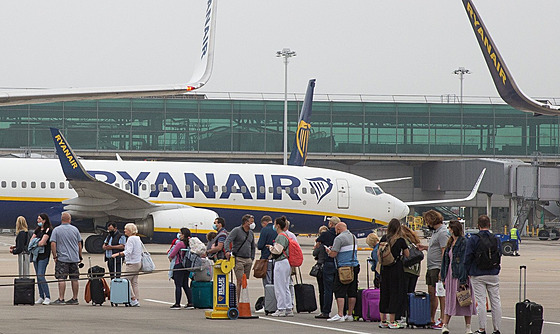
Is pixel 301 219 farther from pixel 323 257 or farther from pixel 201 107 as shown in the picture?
pixel 201 107

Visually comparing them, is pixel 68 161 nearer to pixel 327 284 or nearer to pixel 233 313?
pixel 233 313

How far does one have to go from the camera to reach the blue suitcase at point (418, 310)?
12.1m

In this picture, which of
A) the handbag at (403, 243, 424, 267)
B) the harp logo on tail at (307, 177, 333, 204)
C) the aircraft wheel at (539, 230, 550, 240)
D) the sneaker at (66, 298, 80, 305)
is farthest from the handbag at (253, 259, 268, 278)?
the aircraft wheel at (539, 230, 550, 240)

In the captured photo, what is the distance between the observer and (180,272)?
14.5 m

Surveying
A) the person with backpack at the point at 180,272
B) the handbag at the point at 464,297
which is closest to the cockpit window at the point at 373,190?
the person with backpack at the point at 180,272

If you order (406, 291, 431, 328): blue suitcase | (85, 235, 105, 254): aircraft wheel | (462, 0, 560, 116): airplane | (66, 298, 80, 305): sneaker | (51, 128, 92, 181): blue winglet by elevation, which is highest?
(462, 0, 560, 116): airplane

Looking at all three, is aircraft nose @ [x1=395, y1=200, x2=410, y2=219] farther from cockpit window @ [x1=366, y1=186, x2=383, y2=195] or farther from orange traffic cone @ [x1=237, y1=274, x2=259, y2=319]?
orange traffic cone @ [x1=237, y1=274, x2=259, y2=319]

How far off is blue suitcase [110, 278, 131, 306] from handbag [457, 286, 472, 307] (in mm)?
5584

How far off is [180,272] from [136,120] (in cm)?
4352

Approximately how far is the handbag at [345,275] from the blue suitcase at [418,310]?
1.02 metres

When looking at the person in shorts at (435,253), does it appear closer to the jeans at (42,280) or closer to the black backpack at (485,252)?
the black backpack at (485,252)

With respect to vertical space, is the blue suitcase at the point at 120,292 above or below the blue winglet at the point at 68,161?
below

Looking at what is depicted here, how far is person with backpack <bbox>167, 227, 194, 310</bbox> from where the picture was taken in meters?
14.2

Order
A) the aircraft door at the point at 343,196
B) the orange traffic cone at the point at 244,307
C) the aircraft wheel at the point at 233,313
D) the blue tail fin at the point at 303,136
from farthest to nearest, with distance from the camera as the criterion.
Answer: the blue tail fin at the point at 303,136, the aircraft door at the point at 343,196, the orange traffic cone at the point at 244,307, the aircraft wheel at the point at 233,313
